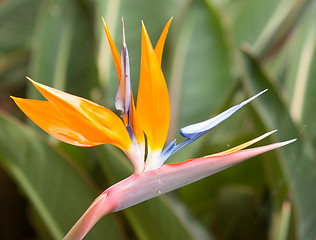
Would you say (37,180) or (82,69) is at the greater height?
(82,69)

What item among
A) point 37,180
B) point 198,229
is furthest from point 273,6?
point 37,180

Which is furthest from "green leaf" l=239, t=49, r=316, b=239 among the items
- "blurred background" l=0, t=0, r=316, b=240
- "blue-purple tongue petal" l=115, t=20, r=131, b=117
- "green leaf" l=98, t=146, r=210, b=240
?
"blue-purple tongue petal" l=115, t=20, r=131, b=117

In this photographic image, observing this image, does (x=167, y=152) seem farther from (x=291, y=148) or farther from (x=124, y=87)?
(x=291, y=148)

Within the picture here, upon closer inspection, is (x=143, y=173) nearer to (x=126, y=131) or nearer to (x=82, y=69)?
(x=126, y=131)

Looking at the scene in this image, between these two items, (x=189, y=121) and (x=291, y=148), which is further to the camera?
(x=189, y=121)

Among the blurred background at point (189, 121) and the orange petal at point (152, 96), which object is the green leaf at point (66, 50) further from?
the orange petal at point (152, 96)

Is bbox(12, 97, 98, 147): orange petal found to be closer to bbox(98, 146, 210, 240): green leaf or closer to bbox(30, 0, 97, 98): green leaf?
bbox(98, 146, 210, 240): green leaf

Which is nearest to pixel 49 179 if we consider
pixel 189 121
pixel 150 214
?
pixel 150 214
